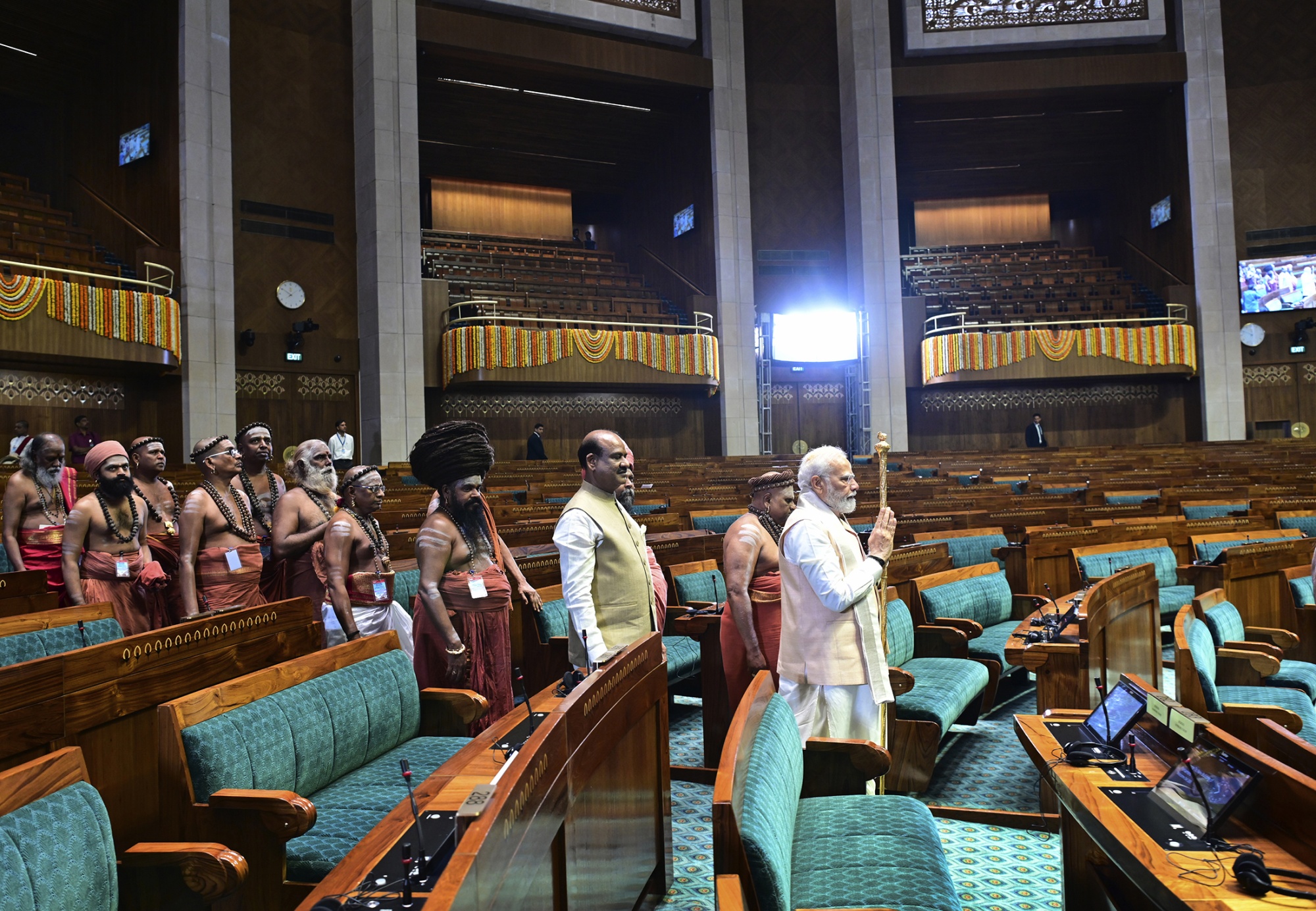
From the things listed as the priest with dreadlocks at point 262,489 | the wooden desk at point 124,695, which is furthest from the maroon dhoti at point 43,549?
the wooden desk at point 124,695

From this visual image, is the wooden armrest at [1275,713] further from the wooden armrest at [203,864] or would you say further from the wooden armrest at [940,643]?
the wooden armrest at [203,864]

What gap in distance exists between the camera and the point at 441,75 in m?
16.9

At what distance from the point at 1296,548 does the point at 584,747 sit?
533cm

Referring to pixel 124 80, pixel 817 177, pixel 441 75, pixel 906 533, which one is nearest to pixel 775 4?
pixel 817 177

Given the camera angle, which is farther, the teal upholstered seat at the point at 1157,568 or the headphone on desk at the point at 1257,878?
the teal upholstered seat at the point at 1157,568

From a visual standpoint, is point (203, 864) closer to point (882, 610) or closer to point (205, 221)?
point (882, 610)

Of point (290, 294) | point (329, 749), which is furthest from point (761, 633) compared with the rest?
point (290, 294)

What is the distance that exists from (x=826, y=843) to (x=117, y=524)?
347cm

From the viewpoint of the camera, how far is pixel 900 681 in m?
3.59

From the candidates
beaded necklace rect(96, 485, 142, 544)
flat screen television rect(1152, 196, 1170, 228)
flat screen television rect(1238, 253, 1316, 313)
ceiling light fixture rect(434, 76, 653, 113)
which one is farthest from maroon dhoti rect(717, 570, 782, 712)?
flat screen television rect(1152, 196, 1170, 228)

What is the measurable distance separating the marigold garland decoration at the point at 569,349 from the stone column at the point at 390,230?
0.68 m

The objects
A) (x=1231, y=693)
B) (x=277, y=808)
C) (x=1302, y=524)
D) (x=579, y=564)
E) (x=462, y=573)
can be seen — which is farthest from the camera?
(x=1302, y=524)

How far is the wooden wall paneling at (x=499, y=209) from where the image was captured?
69.8ft

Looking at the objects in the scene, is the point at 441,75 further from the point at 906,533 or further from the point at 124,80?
the point at 906,533
